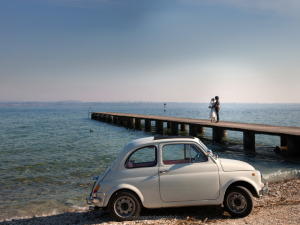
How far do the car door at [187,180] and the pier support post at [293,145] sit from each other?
1144cm

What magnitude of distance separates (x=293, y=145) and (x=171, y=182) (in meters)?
12.2

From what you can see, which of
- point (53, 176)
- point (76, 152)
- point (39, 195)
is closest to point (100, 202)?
point (39, 195)

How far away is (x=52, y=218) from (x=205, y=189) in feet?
13.8

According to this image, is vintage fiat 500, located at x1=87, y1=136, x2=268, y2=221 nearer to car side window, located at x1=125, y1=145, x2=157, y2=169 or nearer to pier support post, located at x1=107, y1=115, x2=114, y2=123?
car side window, located at x1=125, y1=145, x2=157, y2=169

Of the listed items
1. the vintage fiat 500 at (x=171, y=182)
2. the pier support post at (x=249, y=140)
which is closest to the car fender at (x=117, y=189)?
the vintage fiat 500 at (x=171, y=182)

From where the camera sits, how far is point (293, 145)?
14102mm

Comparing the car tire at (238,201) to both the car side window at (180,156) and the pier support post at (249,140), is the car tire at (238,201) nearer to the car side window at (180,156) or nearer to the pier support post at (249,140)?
the car side window at (180,156)

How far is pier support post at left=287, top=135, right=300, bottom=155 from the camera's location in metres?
13.9

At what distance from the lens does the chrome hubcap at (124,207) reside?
4.86 metres

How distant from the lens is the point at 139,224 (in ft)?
15.4

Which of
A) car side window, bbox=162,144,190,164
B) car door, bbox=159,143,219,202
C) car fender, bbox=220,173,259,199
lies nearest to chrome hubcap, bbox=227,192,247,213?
car fender, bbox=220,173,259,199

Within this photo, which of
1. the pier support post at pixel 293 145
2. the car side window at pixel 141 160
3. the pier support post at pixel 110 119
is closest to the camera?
the car side window at pixel 141 160

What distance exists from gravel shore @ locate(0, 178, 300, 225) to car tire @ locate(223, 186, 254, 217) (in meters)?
0.14

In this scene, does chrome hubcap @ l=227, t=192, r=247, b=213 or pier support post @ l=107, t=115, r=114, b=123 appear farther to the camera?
pier support post @ l=107, t=115, r=114, b=123
